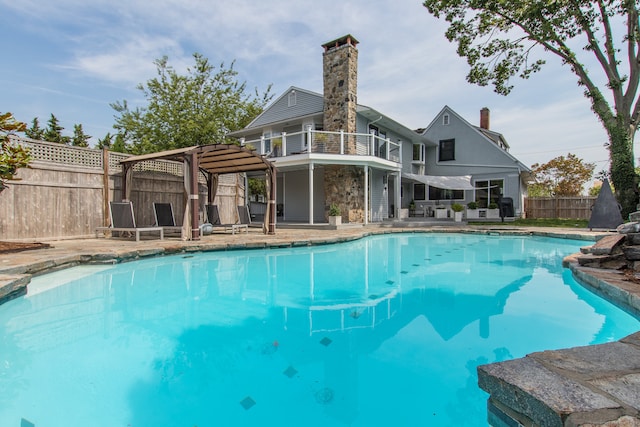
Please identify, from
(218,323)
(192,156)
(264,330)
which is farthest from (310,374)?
(192,156)

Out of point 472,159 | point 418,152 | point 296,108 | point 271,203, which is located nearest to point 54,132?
point 296,108

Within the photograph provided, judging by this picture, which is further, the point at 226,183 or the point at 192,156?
the point at 226,183

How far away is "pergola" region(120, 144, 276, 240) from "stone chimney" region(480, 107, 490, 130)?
1995cm

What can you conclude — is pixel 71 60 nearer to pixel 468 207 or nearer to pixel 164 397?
pixel 164 397

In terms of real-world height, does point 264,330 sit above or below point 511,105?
below

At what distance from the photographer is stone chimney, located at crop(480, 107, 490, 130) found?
24625mm

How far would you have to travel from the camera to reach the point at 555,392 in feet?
5.59

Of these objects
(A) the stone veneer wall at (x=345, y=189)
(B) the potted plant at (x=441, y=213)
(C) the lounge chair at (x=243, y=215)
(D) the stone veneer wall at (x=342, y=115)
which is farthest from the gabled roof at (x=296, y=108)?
(B) the potted plant at (x=441, y=213)

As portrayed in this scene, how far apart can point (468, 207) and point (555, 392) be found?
18.5 meters

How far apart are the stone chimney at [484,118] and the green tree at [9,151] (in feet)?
86.4

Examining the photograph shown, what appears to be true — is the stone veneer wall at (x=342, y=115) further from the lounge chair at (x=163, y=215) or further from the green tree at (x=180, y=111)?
the green tree at (x=180, y=111)

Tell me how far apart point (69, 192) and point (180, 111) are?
60.3 ft

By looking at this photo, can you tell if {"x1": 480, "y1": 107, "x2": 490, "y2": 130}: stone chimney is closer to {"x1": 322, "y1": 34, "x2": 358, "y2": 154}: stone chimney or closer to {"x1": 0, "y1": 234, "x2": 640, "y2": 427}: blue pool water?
{"x1": 322, "y1": 34, "x2": 358, "y2": 154}: stone chimney

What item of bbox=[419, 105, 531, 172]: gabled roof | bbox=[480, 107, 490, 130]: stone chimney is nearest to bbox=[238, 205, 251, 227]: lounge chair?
bbox=[419, 105, 531, 172]: gabled roof
